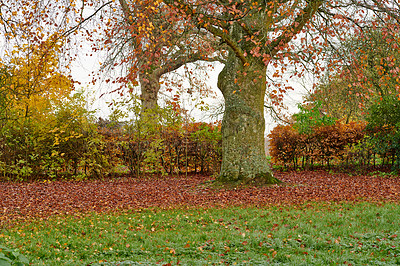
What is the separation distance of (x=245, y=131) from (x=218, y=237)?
4.60 metres

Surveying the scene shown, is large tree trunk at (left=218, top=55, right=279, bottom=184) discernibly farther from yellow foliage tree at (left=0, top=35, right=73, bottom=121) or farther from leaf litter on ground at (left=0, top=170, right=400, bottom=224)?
yellow foliage tree at (left=0, top=35, right=73, bottom=121)

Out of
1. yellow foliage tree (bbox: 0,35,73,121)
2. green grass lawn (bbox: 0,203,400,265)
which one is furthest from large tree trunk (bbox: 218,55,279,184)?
yellow foliage tree (bbox: 0,35,73,121)

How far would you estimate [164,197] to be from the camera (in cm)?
793

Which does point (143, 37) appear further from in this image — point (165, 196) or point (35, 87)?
point (35, 87)

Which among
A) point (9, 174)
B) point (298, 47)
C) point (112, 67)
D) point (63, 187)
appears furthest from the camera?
point (9, 174)

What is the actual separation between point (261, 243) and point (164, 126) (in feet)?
27.9

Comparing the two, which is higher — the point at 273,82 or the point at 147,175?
the point at 273,82

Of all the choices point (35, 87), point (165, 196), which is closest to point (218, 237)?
point (165, 196)

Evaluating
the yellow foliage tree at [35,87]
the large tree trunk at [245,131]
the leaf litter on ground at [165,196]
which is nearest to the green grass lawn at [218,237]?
the leaf litter on ground at [165,196]

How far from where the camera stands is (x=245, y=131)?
354 inches

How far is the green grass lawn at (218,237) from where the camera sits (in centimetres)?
396

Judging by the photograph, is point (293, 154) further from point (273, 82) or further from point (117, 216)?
point (117, 216)

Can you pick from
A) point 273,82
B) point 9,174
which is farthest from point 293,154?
point 9,174

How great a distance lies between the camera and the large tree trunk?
352 inches
